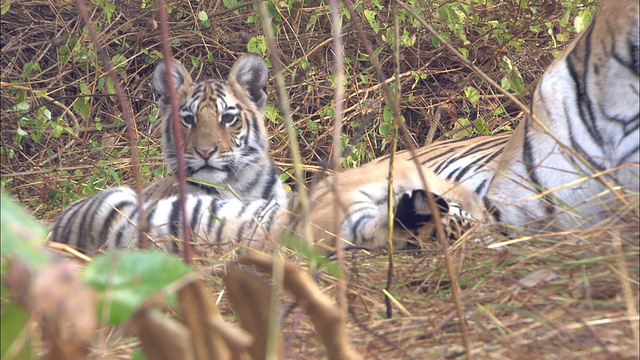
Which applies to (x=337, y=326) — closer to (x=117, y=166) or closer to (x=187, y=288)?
(x=187, y=288)

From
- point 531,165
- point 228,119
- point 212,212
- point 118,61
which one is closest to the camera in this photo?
point 531,165

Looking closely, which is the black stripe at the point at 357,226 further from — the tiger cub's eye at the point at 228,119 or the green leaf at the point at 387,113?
the green leaf at the point at 387,113

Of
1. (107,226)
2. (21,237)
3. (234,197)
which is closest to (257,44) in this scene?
(234,197)

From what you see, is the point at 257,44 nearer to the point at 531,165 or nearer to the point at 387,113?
the point at 387,113

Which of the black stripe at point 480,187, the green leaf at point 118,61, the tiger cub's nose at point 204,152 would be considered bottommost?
the black stripe at point 480,187

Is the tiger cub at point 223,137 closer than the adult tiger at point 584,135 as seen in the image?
No

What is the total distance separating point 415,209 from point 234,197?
1.37 metres

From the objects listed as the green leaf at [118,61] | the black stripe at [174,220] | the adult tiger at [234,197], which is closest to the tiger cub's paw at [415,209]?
the adult tiger at [234,197]

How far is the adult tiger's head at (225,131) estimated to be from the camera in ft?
Result: 13.7

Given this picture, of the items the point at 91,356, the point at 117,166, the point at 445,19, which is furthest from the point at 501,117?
the point at 91,356

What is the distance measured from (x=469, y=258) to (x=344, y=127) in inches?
135

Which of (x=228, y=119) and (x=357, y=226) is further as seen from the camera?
(x=228, y=119)

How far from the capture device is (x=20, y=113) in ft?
15.6

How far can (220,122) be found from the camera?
169 inches
